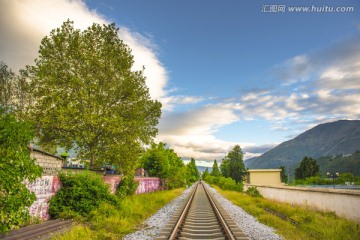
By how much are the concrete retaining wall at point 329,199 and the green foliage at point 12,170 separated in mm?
13902

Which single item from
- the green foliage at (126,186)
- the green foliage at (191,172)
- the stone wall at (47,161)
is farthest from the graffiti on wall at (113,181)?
the green foliage at (191,172)

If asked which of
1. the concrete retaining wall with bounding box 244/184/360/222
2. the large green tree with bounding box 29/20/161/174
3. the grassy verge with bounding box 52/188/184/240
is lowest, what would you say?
the grassy verge with bounding box 52/188/184/240

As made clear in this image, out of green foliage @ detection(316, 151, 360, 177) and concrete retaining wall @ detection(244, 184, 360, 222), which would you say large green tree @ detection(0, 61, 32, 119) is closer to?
concrete retaining wall @ detection(244, 184, 360, 222)

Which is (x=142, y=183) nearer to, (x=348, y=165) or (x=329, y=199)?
(x=329, y=199)

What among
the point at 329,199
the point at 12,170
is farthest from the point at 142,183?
the point at 12,170

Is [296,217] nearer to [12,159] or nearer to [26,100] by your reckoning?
[12,159]

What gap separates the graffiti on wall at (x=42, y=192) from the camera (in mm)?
11264

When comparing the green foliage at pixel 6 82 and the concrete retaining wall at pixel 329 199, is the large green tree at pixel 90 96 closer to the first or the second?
the concrete retaining wall at pixel 329 199

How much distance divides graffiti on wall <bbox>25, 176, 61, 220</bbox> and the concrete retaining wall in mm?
14587

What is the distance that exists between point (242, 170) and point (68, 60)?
54945 mm

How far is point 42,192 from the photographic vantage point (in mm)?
11914

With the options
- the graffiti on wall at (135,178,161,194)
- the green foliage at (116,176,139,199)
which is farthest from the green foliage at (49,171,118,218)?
the graffiti on wall at (135,178,161,194)

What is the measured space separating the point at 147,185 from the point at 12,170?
78.2 feet

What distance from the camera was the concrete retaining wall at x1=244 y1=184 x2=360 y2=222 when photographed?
12.6m
